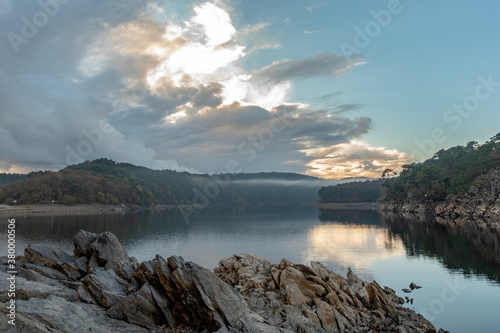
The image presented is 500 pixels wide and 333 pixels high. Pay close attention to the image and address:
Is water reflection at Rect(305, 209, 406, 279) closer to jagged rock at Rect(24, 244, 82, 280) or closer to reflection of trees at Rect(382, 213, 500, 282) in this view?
reflection of trees at Rect(382, 213, 500, 282)

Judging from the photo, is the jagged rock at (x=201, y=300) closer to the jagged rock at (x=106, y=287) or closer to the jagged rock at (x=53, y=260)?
the jagged rock at (x=106, y=287)

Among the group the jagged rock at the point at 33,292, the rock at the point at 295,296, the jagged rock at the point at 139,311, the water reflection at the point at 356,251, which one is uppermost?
the jagged rock at the point at 33,292

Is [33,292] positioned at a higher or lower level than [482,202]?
lower

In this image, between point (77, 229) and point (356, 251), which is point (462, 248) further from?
point (77, 229)

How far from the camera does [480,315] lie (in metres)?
36.2

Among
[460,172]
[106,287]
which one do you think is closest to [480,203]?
[460,172]

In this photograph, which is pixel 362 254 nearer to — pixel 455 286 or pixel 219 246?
pixel 455 286

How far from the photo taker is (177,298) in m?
24.3

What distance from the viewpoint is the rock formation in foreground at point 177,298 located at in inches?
839

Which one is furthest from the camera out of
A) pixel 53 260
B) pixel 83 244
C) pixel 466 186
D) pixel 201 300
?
pixel 466 186

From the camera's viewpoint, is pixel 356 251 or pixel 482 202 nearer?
pixel 356 251

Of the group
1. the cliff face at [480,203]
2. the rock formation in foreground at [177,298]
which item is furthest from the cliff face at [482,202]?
the rock formation in foreground at [177,298]

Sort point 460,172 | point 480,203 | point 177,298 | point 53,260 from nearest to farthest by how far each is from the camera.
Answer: point 177,298 → point 53,260 → point 480,203 → point 460,172

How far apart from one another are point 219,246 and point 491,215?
124 meters
